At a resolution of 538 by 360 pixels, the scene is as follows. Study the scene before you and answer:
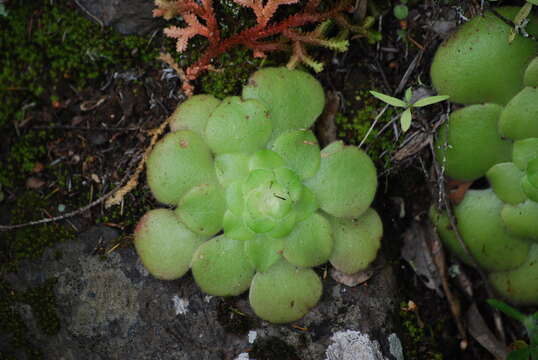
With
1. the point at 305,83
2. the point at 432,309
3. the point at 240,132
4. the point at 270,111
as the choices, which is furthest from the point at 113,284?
the point at 432,309

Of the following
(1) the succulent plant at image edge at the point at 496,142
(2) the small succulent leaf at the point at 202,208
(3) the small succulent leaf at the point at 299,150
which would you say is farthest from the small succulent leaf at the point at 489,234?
(2) the small succulent leaf at the point at 202,208

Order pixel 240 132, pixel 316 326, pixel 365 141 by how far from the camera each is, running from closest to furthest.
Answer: pixel 240 132 → pixel 316 326 → pixel 365 141

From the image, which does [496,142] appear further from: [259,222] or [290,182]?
[259,222]

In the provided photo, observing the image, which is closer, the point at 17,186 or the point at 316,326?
the point at 316,326

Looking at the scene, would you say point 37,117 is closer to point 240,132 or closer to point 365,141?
point 240,132

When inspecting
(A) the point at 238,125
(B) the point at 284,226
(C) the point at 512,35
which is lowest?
(B) the point at 284,226

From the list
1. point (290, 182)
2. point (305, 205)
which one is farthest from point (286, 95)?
point (305, 205)

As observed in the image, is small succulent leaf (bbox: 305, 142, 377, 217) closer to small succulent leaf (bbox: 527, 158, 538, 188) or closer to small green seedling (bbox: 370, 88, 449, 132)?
small green seedling (bbox: 370, 88, 449, 132)
